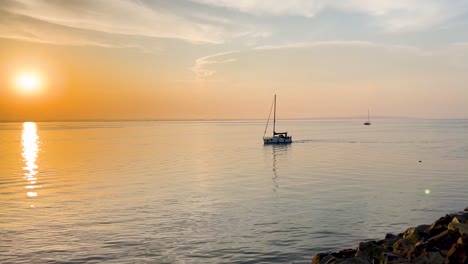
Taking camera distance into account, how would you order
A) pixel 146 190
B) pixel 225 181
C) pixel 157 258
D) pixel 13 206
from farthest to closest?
1. pixel 225 181
2. pixel 146 190
3. pixel 13 206
4. pixel 157 258

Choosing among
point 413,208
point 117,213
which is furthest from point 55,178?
point 413,208

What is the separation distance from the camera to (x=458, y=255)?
1379 centimetres

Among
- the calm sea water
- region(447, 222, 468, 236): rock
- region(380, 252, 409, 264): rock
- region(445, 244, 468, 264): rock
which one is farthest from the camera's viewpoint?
the calm sea water

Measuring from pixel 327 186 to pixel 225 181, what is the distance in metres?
12.4

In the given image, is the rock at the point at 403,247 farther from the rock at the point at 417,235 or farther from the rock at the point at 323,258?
the rock at the point at 323,258

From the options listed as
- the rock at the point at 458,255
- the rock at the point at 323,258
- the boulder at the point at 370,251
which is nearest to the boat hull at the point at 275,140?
the rock at the point at 323,258

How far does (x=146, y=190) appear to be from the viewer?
141 feet

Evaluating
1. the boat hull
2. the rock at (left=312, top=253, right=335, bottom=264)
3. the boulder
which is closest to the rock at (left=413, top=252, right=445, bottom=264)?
the boulder

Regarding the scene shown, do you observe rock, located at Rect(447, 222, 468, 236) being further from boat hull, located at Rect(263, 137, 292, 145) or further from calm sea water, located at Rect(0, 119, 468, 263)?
boat hull, located at Rect(263, 137, 292, 145)

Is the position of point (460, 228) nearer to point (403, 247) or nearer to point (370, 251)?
point (403, 247)

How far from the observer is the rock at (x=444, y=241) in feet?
52.3

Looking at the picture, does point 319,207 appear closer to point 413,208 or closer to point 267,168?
point 413,208

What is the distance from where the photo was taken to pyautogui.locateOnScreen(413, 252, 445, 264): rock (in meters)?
14.4

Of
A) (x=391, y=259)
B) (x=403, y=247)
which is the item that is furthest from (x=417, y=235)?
(x=391, y=259)
